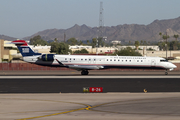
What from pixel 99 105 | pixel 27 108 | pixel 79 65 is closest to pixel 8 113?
pixel 27 108

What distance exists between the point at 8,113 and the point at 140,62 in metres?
35.9

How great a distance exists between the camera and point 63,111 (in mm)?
16641

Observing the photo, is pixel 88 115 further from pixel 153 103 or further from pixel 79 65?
pixel 79 65

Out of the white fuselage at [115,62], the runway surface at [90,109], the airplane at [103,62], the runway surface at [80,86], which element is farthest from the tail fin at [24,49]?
the runway surface at [90,109]

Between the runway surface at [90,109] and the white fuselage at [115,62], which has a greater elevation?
the white fuselage at [115,62]

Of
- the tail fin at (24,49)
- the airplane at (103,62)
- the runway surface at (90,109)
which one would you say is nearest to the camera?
the runway surface at (90,109)

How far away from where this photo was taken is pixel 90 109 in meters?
17.2

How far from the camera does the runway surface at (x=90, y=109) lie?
14.9m

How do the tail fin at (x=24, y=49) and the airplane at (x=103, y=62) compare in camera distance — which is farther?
the tail fin at (x=24, y=49)

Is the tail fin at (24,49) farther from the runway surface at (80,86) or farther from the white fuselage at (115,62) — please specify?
the runway surface at (80,86)

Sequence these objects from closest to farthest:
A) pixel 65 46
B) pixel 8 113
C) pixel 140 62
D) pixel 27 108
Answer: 1. pixel 8 113
2. pixel 27 108
3. pixel 140 62
4. pixel 65 46

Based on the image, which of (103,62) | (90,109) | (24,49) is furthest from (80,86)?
(24,49)

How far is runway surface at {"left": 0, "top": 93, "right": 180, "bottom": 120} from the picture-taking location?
14.9 m

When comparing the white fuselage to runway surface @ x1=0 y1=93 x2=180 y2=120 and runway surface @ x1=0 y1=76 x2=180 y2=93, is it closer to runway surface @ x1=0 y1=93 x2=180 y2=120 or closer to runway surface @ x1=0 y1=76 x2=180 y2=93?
runway surface @ x1=0 y1=76 x2=180 y2=93
